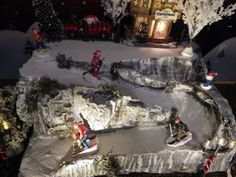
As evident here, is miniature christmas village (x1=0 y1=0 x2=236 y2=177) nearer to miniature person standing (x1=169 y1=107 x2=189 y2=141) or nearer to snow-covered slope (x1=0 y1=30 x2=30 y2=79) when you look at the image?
miniature person standing (x1=169 y1=107 x2=189 y2=141)

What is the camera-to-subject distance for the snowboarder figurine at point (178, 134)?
11.9 m

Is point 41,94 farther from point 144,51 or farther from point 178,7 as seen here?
point 178,7

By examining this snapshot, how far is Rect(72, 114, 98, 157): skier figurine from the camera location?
11.0 meters

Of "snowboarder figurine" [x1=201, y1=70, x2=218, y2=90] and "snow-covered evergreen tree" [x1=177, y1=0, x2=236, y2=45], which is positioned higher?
"snow-covered evergreen tree" [x1=177, y1=0, x2=236, y2=45]

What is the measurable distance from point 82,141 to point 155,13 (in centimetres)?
634

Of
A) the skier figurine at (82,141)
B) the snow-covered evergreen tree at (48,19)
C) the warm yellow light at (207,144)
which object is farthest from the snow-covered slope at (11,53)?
the warm yellow light at (207,144)

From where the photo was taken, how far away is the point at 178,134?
1193 centimetres

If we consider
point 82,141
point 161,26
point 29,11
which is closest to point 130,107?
point 82,141

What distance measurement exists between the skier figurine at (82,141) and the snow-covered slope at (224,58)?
34.6 feet

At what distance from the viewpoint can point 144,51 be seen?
13.9 meters

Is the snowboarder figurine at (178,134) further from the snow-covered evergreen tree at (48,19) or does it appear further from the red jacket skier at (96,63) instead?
the snow-covered evergreen tree at (48,19)

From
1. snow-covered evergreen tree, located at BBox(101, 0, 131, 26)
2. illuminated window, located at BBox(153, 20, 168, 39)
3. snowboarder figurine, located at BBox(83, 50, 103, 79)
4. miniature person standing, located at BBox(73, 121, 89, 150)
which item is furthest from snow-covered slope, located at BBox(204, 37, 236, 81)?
miniature person standing, located at BBox(73, 121, 89, 150)

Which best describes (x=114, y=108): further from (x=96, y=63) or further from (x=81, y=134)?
(x=96, y=63)

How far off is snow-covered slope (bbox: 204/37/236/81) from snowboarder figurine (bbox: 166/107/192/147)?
25.6 ft
